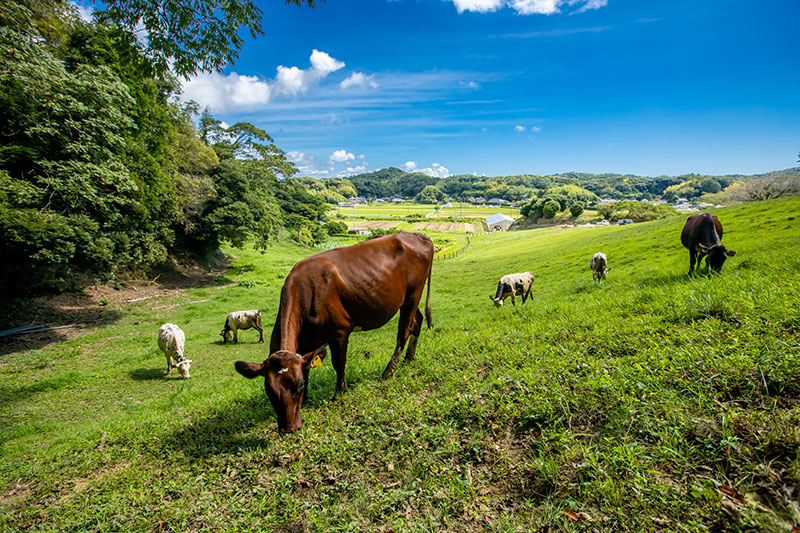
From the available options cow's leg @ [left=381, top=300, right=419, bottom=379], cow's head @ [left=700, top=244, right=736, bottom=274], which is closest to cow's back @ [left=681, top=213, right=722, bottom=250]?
cow's head @ [left=700, top=244, right=736, bottom=274]

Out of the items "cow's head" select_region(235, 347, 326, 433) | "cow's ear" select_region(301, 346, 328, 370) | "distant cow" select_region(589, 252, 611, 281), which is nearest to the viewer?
"cow's head" select_region(235, 347, 326, 433)

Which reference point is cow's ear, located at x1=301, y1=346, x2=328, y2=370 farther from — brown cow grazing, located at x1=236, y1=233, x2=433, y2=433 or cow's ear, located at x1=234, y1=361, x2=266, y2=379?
cow's ear, located at x1=234, y1=361, x2=266, y2=379

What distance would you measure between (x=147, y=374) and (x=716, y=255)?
18.2 meters

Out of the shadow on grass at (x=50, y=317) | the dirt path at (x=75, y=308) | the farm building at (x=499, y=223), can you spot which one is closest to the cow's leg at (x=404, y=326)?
the shadow on grass at (x=50, y=317)

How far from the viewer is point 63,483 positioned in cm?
418

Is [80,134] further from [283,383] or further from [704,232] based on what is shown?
[704,232]

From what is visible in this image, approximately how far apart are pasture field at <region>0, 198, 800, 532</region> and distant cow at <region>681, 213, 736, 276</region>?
11.2 ft

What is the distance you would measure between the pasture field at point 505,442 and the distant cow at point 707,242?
3.41m

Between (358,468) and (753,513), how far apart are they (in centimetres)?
326

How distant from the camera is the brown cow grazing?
416cm

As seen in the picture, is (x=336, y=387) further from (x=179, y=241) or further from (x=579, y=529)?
(x=179, y=241)

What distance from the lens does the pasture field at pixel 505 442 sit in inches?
102

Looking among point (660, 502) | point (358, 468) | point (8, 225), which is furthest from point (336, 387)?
point (8, 225)

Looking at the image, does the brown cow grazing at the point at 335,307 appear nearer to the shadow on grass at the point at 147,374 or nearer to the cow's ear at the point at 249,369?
the cow's ear at the point at 249,369
